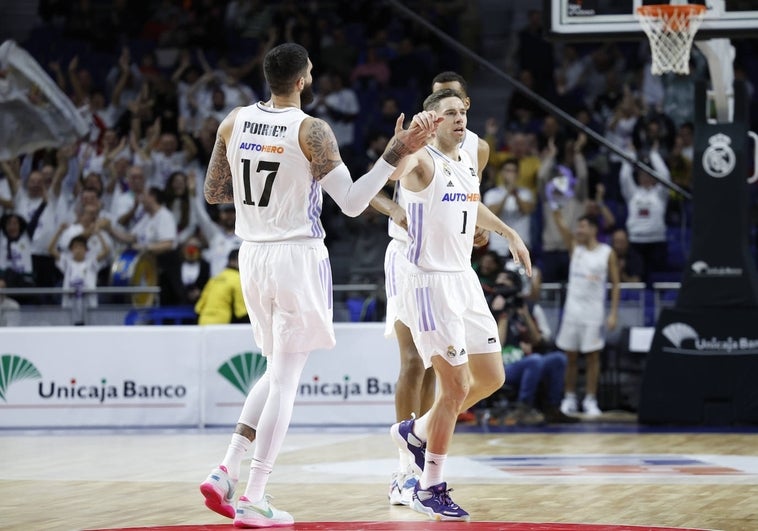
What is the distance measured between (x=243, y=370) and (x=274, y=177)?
6741 millimetres

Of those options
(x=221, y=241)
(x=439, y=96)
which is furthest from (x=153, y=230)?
(x=439, y=96)

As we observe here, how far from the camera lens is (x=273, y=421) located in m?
6.78

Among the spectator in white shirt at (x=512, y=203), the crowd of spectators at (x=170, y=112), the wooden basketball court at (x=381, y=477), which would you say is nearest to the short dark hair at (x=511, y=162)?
the spectator in white shirt at (x=512, y=203)

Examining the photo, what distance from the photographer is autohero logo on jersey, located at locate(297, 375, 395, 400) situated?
43.6 ft

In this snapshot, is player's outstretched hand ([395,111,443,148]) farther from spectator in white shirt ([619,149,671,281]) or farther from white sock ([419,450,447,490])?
spectator in white shirt ([619,149,671,281])

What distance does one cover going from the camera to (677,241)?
16.7 meters

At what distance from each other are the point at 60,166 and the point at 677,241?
26.7 feet

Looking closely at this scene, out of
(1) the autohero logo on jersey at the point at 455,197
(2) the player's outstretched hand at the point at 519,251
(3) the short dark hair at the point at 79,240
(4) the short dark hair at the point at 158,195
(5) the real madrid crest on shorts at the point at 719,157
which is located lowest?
(2) the player's outstretched hand at the point at 519,251

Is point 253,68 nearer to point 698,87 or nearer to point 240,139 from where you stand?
point 698,87

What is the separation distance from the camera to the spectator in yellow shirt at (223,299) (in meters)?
14.0

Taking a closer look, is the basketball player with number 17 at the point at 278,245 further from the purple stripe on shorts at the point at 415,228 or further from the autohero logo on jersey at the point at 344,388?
the autohero logo on jersey at the point at 344,388

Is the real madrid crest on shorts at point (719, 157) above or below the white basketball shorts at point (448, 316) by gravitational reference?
above

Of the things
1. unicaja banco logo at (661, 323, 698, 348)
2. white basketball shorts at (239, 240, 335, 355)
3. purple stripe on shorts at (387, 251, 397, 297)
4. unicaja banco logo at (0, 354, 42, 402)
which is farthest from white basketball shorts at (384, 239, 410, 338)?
unicaja banco logo at (0, 354, 42, 402)

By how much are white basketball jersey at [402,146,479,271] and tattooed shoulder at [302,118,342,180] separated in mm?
898
